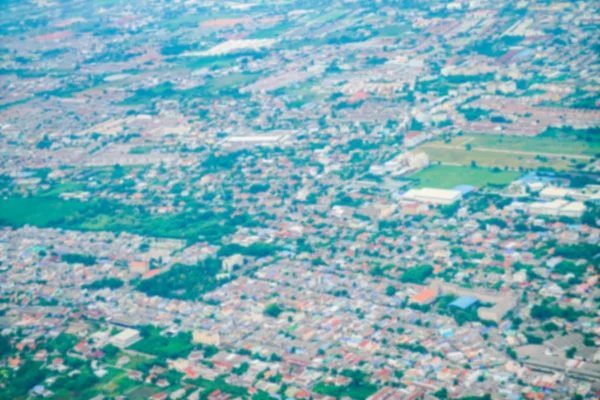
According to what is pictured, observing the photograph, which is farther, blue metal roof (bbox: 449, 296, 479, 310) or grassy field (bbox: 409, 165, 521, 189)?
grassy field (bbox: 409, 165, 521, 189)

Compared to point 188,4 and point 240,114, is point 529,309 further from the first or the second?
point 188,4

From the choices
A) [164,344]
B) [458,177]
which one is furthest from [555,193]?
[164,344]

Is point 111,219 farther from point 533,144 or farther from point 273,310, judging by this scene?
point 533,144

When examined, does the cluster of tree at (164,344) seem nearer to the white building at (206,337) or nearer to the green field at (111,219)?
the white building at (206,337)

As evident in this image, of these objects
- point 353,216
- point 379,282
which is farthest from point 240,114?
point 379,282

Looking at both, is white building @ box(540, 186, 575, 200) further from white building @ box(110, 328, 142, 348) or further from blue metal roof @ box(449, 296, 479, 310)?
white building @ box(110, 328, 142, 348)

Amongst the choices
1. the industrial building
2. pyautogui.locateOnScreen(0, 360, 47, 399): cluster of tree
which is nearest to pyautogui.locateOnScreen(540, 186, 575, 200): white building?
the industrial building

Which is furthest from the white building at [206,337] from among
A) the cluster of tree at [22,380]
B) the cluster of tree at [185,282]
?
the cluster of tree at [22,380]
